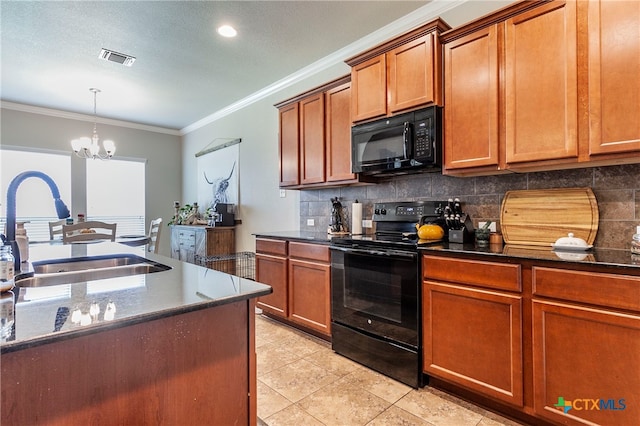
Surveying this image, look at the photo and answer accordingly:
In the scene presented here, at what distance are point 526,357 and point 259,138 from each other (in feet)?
12.7

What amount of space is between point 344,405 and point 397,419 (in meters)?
0.32

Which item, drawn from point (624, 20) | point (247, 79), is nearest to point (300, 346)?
point (624, 20)

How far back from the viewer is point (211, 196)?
5.58 metres

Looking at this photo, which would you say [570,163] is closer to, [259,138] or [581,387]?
[581,387]

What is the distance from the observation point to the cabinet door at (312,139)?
3.19m

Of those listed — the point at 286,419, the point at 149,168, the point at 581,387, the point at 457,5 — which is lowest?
the point at 286,419

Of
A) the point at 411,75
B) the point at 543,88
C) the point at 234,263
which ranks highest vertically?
the point at 411,75

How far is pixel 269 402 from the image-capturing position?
6.54ft

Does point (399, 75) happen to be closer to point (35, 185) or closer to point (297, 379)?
point (297, 379)

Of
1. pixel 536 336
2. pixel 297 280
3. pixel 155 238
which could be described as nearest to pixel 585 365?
pixel 536 336

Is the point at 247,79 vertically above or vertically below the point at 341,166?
above

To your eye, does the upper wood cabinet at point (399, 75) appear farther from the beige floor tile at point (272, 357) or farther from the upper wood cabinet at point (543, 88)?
the beige floor tile at point (272, 357)

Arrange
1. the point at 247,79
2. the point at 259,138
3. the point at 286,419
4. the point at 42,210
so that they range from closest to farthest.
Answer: the point at 286,419, the point at 247,79, the point at 259,138, the point at 42,210

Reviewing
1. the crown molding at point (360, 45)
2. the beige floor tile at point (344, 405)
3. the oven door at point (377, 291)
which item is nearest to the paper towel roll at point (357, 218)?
the oven door at point (377, 291)
